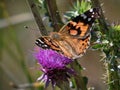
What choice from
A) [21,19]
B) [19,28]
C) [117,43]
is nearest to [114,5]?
[21,19]

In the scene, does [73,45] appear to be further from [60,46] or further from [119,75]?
[119,75]

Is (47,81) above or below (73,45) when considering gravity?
below

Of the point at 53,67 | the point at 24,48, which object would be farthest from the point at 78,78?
the point at 24,48

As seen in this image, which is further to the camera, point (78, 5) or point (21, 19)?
point (21, 19)

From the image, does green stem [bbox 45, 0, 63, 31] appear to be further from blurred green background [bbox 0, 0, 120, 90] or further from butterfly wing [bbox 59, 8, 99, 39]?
blurred green background [bbox 0, 0, 120, 90]

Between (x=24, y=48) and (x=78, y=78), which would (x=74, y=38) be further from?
(x=24, y=48)

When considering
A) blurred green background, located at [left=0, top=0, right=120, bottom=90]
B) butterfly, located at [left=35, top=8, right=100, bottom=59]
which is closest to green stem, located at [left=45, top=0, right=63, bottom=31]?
butterfly, located at [left=35, top=8, right=100, bottom=59]
